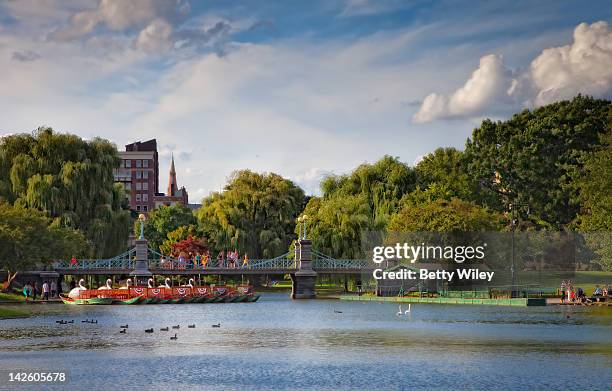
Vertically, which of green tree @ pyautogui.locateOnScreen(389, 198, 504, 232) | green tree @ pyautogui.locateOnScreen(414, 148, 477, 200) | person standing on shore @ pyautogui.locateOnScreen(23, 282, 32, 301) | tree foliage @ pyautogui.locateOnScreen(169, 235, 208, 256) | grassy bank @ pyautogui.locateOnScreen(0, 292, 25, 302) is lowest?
grassy bank @ pyautogui.locateOnScreen(0, 292, 25, 302)

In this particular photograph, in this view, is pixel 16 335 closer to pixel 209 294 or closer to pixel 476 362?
pixel 476 362

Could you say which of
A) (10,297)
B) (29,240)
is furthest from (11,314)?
(10,297)

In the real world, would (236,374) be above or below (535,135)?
below

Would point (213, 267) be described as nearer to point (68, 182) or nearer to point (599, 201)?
point (68, 182)

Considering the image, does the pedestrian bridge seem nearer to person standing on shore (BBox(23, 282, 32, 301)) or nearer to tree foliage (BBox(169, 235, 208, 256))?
person standing on shore (BBox(23, 282, 32, 301))

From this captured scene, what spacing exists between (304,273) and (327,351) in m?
59.8

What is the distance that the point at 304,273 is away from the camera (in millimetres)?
106938

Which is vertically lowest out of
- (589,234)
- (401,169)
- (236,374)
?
(236,374)

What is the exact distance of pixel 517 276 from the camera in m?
102

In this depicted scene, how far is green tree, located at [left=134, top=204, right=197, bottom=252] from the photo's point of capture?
521ft

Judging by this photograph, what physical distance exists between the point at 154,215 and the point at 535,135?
6955 cm

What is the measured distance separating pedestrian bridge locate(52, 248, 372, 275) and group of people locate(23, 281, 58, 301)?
1.79 m

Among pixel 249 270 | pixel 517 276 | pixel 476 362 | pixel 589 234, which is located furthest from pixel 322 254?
pixel 476 362

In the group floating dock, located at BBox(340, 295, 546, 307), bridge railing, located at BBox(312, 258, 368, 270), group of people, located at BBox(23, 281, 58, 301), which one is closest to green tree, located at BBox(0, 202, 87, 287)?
group of people, located at BBox(23, 281, 58, 301)
